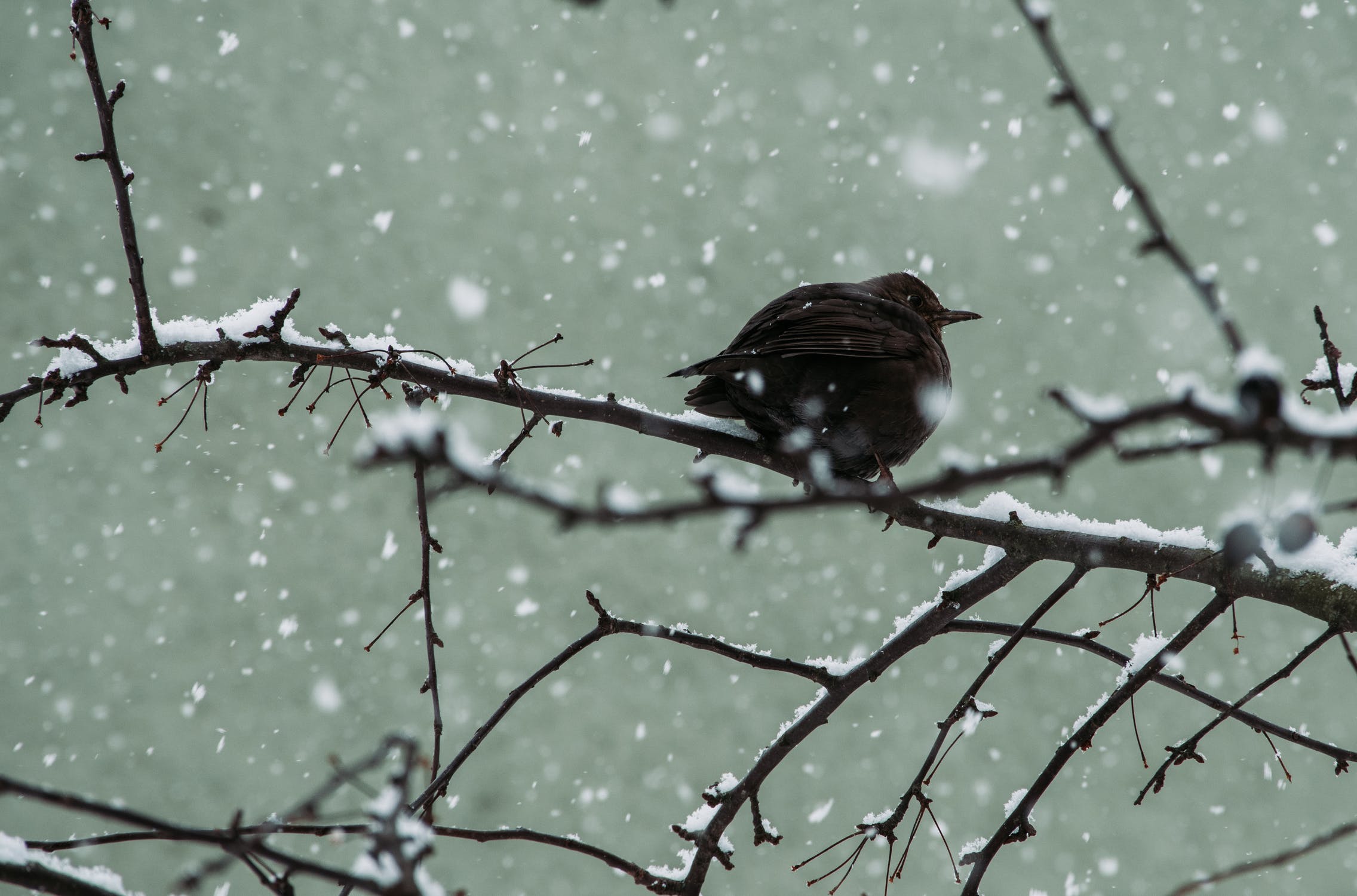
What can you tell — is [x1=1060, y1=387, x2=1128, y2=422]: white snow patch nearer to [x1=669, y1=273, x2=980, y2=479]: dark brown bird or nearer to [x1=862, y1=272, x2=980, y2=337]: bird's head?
[x1=669, y1=273, x2=980, y2=479]: dark brown bird

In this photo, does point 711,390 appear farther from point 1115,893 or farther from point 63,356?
point 1115,893

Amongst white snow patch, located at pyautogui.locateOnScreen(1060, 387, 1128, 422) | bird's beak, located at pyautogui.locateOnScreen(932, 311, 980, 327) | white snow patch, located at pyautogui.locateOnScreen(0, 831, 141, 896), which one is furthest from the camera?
bird's beak, located at pyautogui.locateOnScreen(932, 311, 980, 327)

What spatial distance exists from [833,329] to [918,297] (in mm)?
1000

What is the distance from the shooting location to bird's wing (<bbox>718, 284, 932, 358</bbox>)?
2494 mm

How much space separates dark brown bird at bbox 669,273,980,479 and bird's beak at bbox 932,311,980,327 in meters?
0.54

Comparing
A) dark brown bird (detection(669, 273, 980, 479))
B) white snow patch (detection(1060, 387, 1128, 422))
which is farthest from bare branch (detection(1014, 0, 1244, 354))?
dark brown bird (detection(669, 273, 980, 479))

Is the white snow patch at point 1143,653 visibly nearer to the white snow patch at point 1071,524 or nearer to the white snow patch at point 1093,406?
the white snow patch at point 1071,524

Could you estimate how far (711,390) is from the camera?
265 cm

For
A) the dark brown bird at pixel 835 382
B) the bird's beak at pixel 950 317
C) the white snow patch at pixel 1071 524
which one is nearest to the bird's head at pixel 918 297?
the bird's beak at pixel 950 317

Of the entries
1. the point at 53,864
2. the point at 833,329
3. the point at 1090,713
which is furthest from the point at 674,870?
the point at 833,329

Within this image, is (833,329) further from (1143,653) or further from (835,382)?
(1143,653)

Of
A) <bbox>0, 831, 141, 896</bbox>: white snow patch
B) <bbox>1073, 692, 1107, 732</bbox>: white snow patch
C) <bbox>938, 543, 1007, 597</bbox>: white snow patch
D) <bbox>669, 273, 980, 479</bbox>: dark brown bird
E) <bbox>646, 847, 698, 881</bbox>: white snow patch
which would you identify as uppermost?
<bbox>669, 273, 980, 479</bbox>: dark brown bird

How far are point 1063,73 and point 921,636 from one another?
1.47 meters

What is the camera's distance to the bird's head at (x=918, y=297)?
338cm
